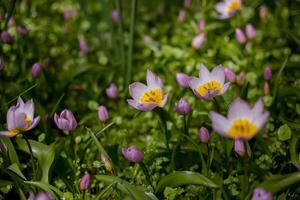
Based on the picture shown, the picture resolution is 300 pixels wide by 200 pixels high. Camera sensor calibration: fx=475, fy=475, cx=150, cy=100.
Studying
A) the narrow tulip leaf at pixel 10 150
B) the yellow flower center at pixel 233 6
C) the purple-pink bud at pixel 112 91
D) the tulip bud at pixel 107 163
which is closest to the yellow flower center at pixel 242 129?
the tulip bud at pixel 107 163

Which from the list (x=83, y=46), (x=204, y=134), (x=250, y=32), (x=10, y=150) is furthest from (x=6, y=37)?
(x=250, y=32)

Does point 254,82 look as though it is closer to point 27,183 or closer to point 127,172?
point 127,172

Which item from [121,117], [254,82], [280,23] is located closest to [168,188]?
[121,117]

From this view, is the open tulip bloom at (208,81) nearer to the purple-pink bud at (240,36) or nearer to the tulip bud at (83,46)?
the purple-pink bud at (240,36)

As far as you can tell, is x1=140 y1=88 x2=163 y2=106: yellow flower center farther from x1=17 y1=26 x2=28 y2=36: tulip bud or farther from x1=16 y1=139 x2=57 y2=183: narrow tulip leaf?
x1=17 y1=26 x2=28 y2=36: tulip bud

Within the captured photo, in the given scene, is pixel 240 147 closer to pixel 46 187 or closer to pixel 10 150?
pixel 46 187

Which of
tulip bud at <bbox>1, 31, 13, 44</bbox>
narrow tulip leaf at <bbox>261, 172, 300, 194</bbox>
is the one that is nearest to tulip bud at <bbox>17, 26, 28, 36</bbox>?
tulip bud at <bbox>1, 31, 13, 44</bbox>

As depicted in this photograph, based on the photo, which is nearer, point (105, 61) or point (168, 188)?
point (168, 188)

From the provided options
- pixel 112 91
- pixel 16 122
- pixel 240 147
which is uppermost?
pixel 16 122
